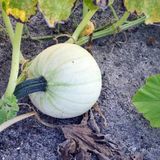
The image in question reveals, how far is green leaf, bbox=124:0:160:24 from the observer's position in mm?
1602

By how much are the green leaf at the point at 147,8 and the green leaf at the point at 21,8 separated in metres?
0.29

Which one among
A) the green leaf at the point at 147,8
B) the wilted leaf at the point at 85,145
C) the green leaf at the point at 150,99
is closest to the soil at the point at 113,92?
the wilted leaf at the point at 85,145

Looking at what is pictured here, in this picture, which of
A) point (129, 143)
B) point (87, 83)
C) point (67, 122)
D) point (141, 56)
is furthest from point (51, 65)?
point (141, 56)

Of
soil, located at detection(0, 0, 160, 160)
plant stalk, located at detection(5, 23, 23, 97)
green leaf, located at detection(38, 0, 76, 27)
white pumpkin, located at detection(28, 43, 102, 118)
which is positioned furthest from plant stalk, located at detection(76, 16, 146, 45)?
green leaf, located at detection(38, 0, 76, 27)

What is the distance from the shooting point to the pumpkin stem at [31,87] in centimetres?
173

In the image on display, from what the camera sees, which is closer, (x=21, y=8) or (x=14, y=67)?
(x=21, y=8)

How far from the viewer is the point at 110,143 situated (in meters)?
1.82

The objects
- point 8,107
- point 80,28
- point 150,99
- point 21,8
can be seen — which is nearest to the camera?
point 21,8

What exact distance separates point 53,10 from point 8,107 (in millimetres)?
338

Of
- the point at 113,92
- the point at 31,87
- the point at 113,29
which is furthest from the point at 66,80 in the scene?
the point at 113,29

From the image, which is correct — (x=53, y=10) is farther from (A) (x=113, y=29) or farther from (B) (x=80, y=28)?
(A) (x=113, y=29)

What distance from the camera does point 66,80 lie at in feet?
5.65

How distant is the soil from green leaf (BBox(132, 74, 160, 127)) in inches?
5.9

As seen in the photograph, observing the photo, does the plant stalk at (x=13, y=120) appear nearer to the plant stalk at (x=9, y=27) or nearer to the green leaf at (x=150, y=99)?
the plant stalk at (x=9, y=27)
